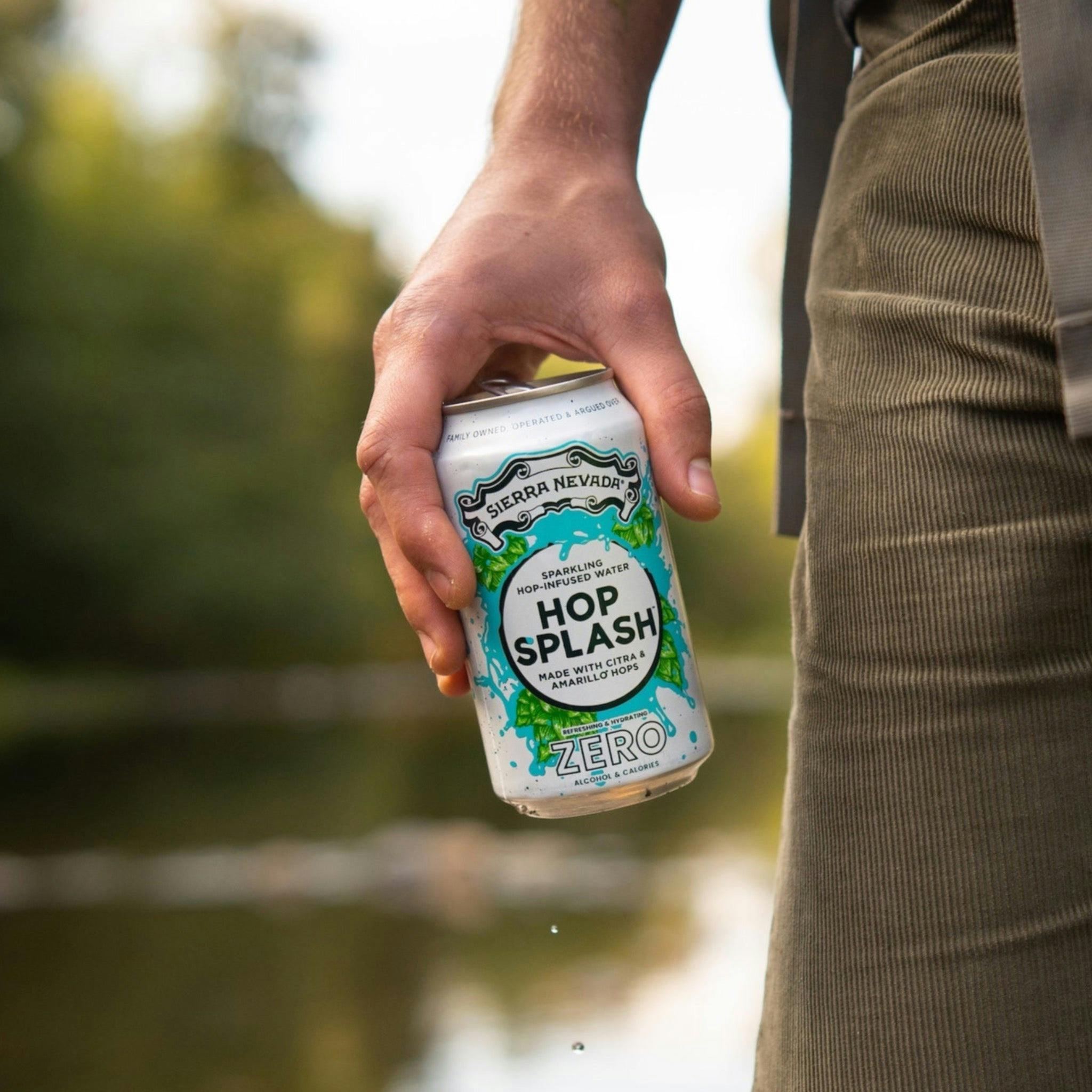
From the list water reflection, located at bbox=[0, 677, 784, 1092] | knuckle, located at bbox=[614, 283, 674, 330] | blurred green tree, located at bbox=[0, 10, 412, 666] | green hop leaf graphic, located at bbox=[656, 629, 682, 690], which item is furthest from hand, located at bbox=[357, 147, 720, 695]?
blurred green tree, located at bbox=[0, 10, 412, 666]

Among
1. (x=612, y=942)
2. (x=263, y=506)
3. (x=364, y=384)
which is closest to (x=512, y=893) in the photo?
(x=612, y=942)

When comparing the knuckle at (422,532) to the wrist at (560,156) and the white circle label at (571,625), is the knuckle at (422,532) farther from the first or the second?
the wrist at (560,156)

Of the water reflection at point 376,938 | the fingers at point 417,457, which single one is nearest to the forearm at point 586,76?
the fingers at point 417,457

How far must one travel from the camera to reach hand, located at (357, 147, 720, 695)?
130 cm

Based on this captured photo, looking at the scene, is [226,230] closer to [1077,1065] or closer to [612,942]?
[612,942]

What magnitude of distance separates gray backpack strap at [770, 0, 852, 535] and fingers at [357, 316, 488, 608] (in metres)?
0.34

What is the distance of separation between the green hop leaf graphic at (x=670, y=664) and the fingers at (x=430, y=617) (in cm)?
17

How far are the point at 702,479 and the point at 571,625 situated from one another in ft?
0.58

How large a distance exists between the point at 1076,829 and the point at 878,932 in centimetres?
16

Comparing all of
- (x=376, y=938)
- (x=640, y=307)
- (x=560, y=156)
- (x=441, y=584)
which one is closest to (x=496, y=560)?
(x=441, y=584)

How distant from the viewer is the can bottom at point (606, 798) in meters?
1.32

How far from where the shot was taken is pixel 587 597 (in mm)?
1291

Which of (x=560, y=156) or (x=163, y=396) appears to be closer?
(x=560, y=156)

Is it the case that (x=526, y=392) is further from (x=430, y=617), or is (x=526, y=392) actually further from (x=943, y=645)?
(x=943, y=645)
